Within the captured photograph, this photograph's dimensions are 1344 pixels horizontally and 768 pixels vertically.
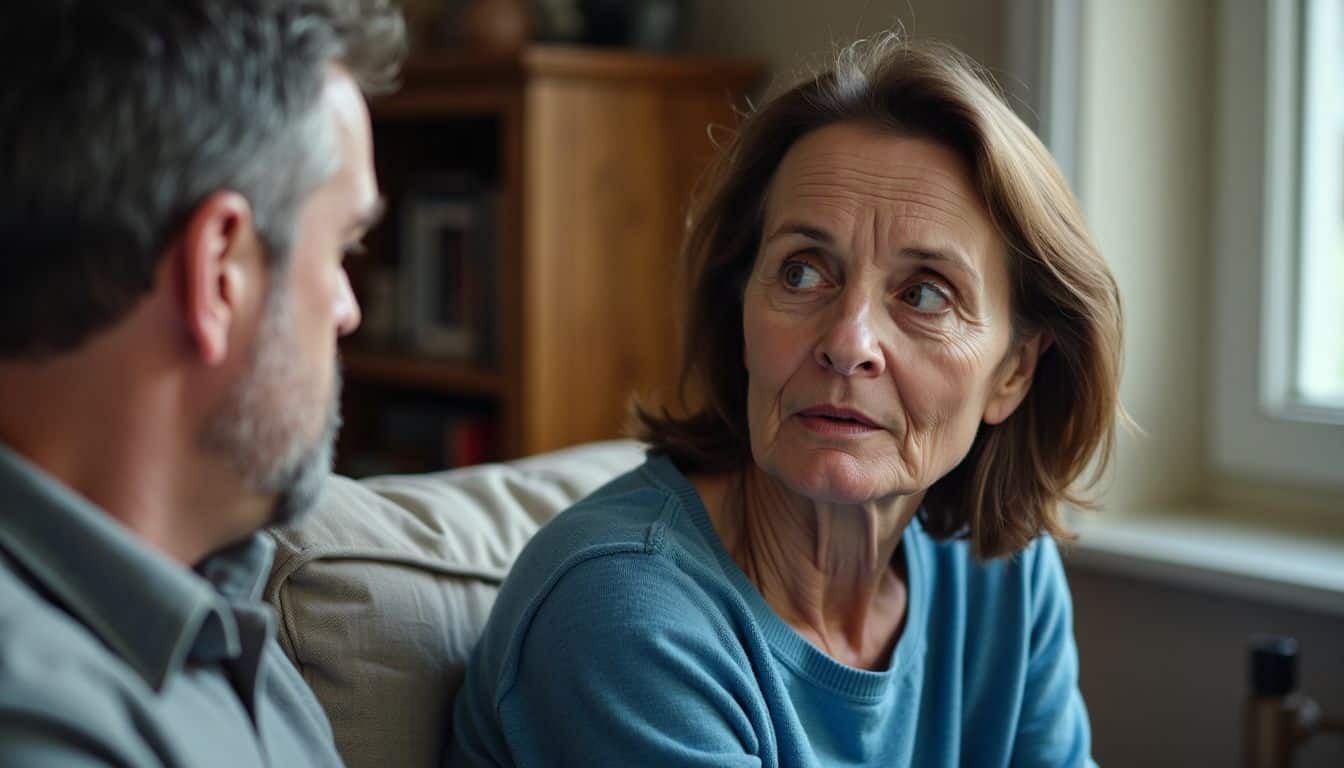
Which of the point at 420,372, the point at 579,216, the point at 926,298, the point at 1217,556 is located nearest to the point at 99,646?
the point at 926,298

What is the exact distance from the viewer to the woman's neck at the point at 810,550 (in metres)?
1.36

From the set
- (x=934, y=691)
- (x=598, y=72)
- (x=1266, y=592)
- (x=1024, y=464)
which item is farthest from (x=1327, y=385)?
(x=598, y=72)

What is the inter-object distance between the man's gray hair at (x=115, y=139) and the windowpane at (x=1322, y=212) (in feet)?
5.84

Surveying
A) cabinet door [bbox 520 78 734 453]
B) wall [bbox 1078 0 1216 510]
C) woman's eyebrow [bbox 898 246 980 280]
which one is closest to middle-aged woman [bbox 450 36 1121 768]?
woman's eyebrow [bbox 898 246 980 280]

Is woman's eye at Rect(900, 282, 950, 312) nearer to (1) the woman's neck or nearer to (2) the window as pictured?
(1) the woman's neck

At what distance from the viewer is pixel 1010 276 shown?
1372 mm

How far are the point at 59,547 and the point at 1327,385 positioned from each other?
1.93 meters

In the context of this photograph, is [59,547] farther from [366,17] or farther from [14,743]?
[366,17]

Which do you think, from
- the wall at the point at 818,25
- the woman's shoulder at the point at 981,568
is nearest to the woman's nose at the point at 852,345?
the woman's shoulder at the point at 981,568

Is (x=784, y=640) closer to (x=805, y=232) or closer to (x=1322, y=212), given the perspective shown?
(x=805, y=232)

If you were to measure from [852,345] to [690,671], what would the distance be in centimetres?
33

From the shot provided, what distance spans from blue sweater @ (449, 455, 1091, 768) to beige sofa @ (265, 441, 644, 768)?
0.04m

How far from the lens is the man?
2.35ft

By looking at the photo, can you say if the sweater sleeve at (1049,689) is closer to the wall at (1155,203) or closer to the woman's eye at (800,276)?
the woman's eye at (800,276)
